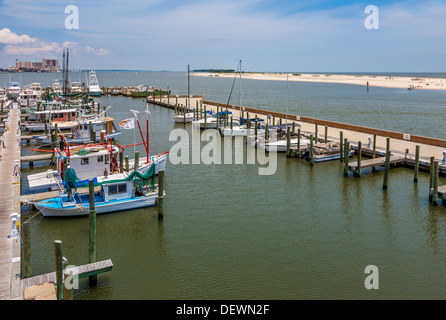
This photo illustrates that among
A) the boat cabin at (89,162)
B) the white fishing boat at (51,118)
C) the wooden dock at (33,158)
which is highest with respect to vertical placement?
the white fishing boat at (51,118)

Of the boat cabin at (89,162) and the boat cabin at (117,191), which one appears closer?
the boat cabin at (117,191)

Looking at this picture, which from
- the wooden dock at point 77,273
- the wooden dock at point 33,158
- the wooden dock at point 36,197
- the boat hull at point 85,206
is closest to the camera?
the wooden dock at point 77,273

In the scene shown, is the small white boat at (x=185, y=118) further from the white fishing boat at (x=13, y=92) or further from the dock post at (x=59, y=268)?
the dock post at (x=59, y=268)

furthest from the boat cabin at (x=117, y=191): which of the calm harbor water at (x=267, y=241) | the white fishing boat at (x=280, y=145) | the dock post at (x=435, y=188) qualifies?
the white fishing boat at (x=280, y=145)

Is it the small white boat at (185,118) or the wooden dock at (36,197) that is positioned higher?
the small white boat at (185,118)

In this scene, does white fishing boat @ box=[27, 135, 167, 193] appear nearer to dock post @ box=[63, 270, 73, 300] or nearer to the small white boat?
dock post @ box=[63, 270, 73, 300]

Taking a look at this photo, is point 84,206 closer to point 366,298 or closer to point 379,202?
point 366,298
